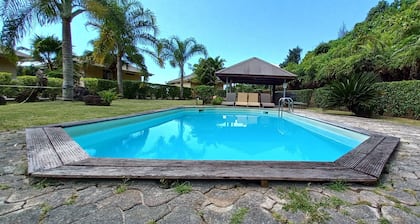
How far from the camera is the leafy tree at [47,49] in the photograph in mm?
21031

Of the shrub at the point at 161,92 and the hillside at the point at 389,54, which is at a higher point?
the hillside at the point at 389,54

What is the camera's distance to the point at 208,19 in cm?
2027

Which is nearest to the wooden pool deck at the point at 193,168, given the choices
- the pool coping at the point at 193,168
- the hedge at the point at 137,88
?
the pool coping at the point at 193,168

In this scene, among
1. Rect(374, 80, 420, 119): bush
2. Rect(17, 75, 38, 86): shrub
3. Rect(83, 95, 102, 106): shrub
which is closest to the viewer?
Rect(374, 80, 420, 119): bush

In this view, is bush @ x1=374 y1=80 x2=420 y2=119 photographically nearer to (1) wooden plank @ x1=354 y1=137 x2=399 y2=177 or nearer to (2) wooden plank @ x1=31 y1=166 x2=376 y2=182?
(1) wooden plank @ x1=354 y1=137 x2=399 y2=177

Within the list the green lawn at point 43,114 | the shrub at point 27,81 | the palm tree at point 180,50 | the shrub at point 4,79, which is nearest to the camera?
the green lawn at point 43,114

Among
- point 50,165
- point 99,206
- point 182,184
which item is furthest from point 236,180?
point 50,165

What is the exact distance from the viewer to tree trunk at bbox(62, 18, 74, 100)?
10.4 metres

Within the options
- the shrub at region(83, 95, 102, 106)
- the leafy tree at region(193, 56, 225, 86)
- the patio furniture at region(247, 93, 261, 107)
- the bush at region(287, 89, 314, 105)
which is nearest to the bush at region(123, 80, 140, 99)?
the shrub at region(83, 95, 102, 106)

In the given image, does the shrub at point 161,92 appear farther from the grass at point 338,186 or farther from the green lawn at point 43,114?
the grass at point 338,186

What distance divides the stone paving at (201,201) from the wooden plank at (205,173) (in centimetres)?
7

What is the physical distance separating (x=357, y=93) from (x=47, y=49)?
27.3 meters

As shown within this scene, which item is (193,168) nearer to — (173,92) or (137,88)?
(137,88)

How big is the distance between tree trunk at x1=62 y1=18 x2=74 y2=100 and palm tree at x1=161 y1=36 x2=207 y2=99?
11.2 metres
